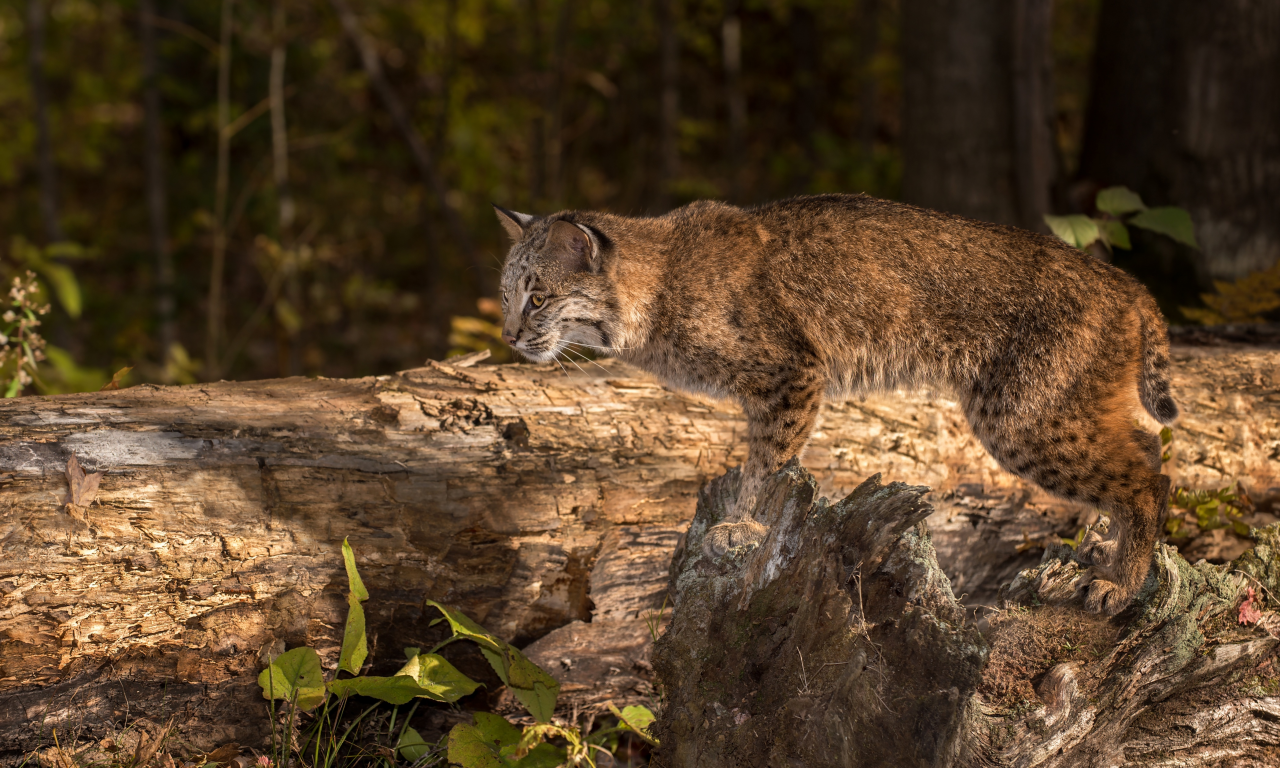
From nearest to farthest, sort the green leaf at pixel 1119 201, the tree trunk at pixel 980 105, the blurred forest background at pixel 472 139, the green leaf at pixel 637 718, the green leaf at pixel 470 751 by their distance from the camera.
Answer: the green leaf at pixel 470 751 < the green leaf at pixel 637 718 < the green leaf at pixel 1119 201 < the blurred forest background at pixel 472 139 < the tree trunk at pixel 980 105

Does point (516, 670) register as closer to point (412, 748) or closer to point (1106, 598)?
point (412, 748)

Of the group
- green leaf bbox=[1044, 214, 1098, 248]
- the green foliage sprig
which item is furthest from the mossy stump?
→ the green foliage sprig

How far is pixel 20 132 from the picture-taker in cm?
1228

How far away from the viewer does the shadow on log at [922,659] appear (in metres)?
2.69

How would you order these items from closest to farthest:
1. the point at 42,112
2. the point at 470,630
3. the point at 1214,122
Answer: the point at 470,630
the point at 1214,122
the point at 42,112

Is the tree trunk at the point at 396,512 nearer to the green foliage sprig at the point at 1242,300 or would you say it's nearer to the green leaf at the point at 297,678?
the green leaf at the point at 297,678

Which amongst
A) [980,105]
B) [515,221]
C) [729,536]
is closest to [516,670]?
[729,536]

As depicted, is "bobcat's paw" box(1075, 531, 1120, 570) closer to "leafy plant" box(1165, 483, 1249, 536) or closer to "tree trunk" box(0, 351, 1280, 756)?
"tree trunk" box(0, 351, 1280, 756)

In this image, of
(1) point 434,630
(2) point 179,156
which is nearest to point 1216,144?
(1) point 434,630

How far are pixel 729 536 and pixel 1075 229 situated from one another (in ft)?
10.7

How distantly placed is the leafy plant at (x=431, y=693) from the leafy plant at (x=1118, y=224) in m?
3.76

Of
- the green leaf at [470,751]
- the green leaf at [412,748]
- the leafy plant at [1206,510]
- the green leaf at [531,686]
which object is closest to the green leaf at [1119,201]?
the leafy plant at [1206,510]

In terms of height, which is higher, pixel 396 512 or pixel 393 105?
pixel 393 105

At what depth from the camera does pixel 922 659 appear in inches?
104
